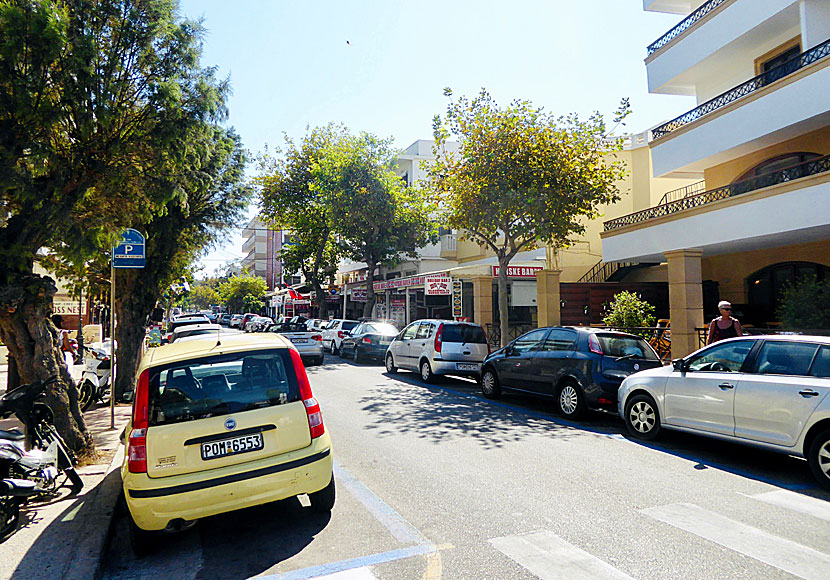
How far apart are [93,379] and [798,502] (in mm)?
10994

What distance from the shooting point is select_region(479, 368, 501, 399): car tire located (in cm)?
1162

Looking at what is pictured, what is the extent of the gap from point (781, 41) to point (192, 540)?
730 inches

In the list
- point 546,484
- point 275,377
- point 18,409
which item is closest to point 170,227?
point 18,409

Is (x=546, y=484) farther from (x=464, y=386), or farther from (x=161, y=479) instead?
(x=464, y=386)

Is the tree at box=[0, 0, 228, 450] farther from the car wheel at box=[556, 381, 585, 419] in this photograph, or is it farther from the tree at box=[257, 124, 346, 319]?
the tree at box=[257, 124, 346, 319]

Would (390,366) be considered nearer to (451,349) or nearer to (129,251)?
(451,349)

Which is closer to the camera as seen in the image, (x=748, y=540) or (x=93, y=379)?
(x=748, y=540)

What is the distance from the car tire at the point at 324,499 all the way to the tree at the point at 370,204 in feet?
71.1

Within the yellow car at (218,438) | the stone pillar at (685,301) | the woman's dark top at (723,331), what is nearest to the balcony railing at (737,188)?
the stone pillar at (685,301)

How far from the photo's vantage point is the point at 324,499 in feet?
16.8

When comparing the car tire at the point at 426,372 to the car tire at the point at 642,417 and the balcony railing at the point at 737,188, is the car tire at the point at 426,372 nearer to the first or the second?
the car tire at the point at 642,417

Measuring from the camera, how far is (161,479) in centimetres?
437

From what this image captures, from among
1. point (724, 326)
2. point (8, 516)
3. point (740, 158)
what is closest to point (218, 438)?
point (8, 516)

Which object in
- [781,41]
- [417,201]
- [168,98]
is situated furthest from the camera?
[417,201]
